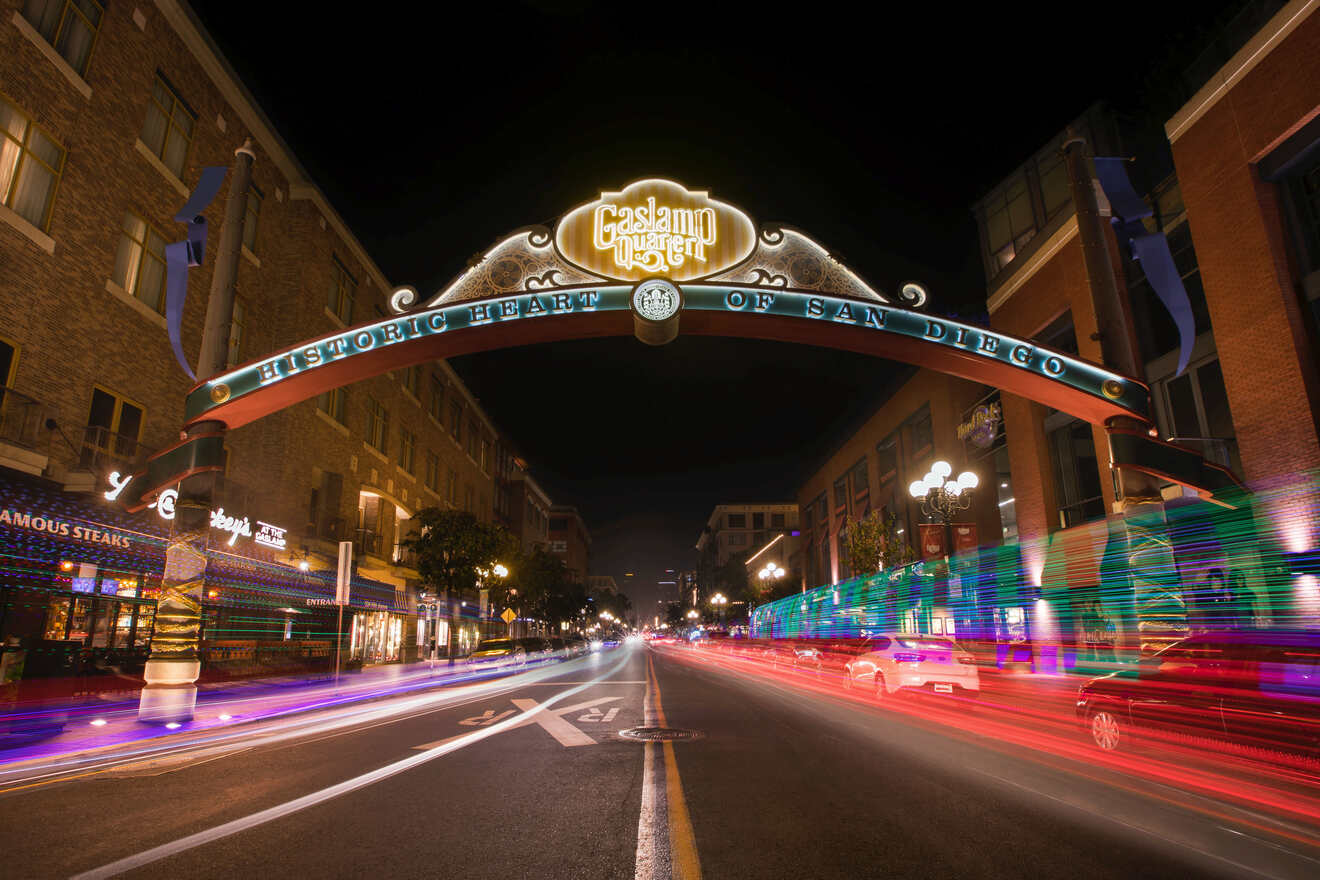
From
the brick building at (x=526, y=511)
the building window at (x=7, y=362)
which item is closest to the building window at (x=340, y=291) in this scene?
the building window at (x=7, y=362)

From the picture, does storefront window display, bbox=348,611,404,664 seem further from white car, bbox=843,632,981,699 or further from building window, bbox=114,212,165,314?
white car, bbox=843,632,981,699

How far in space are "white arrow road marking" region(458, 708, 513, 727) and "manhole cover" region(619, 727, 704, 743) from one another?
8.75 feet

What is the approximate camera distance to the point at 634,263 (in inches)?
558

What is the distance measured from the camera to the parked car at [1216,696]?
7.06m

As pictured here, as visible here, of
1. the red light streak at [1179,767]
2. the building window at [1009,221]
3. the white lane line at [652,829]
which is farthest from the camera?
the building window at [1009,221]

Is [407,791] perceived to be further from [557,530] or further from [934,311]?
[557,530]

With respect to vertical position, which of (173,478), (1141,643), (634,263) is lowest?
(1141,643)

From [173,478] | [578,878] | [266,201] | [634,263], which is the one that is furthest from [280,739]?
[266,201]

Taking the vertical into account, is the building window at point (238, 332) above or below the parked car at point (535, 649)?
above

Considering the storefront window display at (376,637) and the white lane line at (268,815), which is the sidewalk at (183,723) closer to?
the white lane line at (268,815)

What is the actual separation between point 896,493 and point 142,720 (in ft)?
143

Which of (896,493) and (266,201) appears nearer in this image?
(266,201)

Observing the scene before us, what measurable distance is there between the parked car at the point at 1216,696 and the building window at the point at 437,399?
3948 cm

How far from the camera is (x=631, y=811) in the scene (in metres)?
5.64
